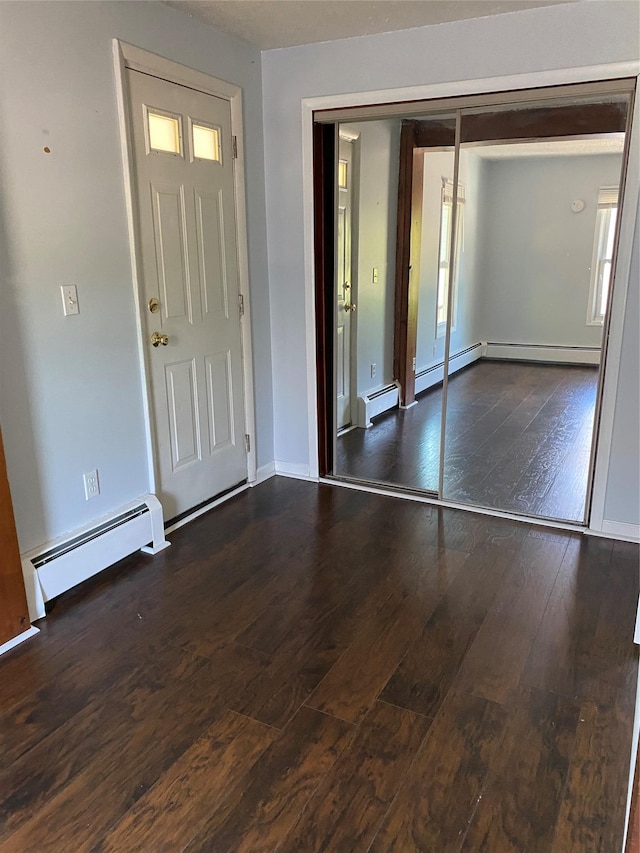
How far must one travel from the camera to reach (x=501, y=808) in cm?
162

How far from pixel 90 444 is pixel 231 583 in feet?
2.87

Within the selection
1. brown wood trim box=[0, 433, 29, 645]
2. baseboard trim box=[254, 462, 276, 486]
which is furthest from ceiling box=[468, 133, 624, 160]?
brown wood trim box=[0, 433, 29, 645]

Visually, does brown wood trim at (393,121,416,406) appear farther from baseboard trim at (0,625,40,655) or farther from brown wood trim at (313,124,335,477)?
baseboard trim at (0,625,40,655)

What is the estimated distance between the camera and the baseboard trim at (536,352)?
12.6 feet

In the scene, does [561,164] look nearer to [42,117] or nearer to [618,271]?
[618,271]

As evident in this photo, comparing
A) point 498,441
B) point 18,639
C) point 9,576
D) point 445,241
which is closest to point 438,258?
point 445,241

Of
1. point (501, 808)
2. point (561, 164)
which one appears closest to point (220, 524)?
point (501, 808)

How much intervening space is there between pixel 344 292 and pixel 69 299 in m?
1.94

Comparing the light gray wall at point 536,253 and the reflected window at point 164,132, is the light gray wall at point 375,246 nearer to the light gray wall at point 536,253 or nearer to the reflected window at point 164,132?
the light gray wall at point 536,253

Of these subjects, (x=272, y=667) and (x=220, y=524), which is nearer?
(x=272, y=667)

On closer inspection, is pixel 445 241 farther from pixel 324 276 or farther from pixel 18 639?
pixel 18 639

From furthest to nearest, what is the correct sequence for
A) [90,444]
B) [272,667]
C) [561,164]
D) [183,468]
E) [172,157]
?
1. [561,164]
2. [183,468]
3. [172,157]
4. [90,444]
5. [272,667]

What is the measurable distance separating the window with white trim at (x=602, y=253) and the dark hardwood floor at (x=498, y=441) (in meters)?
0.37

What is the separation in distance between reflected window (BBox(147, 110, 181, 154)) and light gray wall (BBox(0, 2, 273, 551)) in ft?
0.79
